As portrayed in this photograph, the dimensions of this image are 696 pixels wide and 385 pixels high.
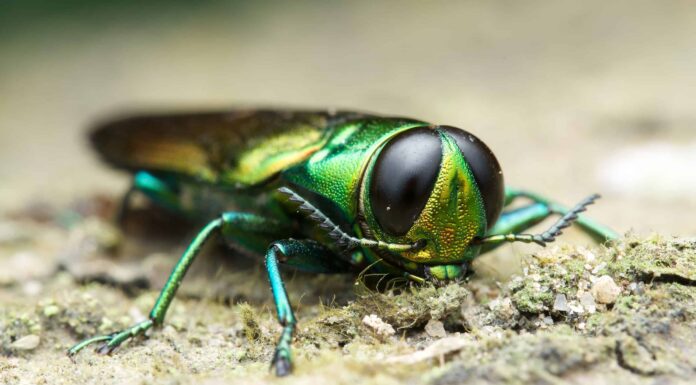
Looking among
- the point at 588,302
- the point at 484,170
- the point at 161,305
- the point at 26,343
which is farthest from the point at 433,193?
the point at 26,343

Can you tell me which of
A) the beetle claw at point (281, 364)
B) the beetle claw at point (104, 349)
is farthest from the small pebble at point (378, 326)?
the beetle claw at point (104, 349)

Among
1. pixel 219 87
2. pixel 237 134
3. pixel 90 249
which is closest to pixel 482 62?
pixel 219 87

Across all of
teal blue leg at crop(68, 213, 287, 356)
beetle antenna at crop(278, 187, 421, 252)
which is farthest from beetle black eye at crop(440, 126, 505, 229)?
teal blue leg at crop(68, 213, 287, 356)

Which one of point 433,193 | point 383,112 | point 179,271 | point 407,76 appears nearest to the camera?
point 433,193

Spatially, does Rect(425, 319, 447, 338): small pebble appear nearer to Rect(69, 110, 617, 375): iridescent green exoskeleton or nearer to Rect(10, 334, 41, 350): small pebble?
Rect(69, 110, 617, 375): iridescent green exoskeleton

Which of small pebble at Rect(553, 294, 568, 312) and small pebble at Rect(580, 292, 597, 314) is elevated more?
small pebble at Rect(580, 292, 597, 314)

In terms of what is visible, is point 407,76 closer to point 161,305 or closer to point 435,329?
point 161,305
